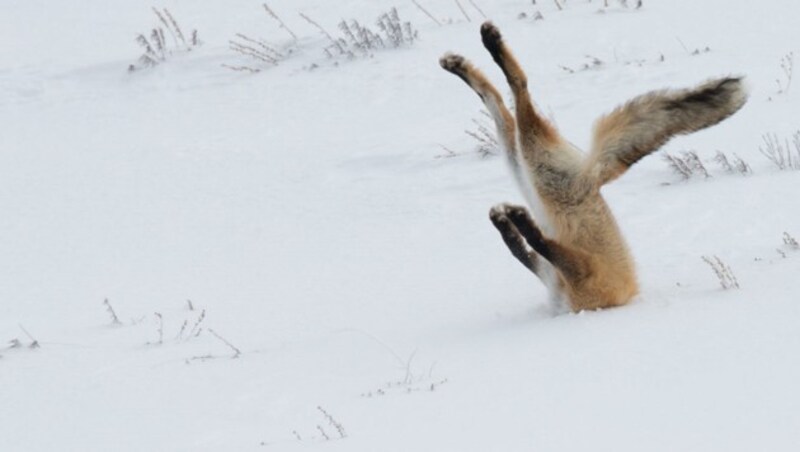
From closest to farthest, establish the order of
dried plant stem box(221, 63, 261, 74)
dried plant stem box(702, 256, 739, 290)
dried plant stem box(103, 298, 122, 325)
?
1. dried plant stem box(702, 256, 739, 290)
2. dried plant stem box(103, 298, 122, 325)
3. dried plant stem box(221, 63, 261, 74)

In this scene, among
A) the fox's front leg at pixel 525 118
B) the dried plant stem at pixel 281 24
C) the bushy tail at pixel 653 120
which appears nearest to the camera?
the bushy tail at pixel 653 120

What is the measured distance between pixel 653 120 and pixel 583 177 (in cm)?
43

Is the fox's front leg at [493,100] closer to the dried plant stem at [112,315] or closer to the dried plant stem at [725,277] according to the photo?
the dried plant stem at [725,277]

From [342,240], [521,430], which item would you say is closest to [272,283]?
[342,240]

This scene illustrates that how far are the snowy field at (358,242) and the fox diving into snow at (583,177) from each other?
212mm

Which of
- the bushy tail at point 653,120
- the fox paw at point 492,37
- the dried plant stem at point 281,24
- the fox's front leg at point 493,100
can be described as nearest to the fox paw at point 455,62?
the fox's front leg at point 493,100

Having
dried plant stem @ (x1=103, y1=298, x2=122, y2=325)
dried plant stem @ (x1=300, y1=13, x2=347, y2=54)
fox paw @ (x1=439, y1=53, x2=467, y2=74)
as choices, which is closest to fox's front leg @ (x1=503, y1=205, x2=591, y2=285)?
fox paw @ (x1=439, y1=53, x2=467, y2=74)

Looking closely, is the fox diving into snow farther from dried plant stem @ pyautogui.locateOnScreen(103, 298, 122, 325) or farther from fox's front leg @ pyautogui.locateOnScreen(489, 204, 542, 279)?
dried plant stem @ pyautogui.locateOnScreen(103, 298, 122, 325)

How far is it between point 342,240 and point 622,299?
99.5 inches

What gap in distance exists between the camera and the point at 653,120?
5.83m

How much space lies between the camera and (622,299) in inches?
229

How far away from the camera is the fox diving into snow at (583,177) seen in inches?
227

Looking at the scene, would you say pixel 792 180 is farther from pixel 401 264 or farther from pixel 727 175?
pixel 401 264

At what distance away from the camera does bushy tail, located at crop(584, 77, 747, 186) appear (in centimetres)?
571
